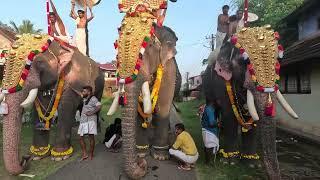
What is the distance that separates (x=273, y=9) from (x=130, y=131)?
57.0 feet

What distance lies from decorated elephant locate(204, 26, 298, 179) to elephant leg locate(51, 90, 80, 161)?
3.03 metres

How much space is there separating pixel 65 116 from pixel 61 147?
0.67 meters

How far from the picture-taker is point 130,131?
6.42 m

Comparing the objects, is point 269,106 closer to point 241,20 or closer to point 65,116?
point 241,20

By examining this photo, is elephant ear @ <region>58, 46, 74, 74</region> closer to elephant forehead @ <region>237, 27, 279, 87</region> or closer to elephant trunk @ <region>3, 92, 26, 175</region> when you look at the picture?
elephant trunk @ <region>3, 92, 26, 175</region>

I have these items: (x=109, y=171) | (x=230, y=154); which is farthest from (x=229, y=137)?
(x=109, y=171)

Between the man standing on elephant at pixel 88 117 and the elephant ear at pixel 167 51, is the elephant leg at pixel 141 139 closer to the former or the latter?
the man standing on elephant at pixel 88 117

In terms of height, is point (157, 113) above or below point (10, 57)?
below

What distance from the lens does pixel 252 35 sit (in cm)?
720

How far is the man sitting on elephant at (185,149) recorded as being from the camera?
7645mm

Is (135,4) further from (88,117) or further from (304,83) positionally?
(304,83)

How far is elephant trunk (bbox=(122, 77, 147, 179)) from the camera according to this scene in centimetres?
640

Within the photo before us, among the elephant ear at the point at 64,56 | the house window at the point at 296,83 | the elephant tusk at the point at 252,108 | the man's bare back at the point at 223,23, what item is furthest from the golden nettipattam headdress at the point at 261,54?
the house window at the point at 296,83

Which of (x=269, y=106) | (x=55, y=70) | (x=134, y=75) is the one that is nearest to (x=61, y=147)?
(x=55, y=70)
